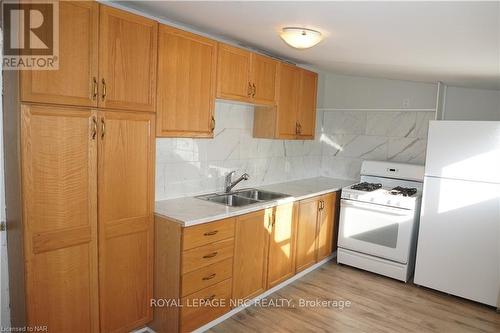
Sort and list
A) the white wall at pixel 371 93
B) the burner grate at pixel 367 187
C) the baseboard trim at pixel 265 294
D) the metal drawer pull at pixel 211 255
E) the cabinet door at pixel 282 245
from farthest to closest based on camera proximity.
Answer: the white wall at pixel 371 93
the burner grate at pixel 367 187
the cabinet door at pixel 282 245
the baseboard trim at pixel 265 294
the metal drawer pull at pixel 211 255

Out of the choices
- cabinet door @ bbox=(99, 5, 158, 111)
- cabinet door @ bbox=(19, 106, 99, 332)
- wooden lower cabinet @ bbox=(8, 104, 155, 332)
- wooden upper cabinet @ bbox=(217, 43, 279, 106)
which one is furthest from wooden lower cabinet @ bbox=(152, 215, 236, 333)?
wooden upper cabinet @ bbox=(217, 43, 279, 106)

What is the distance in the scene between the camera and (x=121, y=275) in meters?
2.27

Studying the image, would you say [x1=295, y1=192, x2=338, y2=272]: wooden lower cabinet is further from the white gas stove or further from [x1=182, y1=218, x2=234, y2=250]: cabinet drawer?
[x1=182, y1=218, x2=234, y2=250]: cabinet drawer

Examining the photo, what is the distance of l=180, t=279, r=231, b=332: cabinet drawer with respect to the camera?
7.79ft

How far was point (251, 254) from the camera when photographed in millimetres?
2863

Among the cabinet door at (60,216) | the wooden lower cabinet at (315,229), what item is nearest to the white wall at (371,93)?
the wooden lower cabinet at (315,229)

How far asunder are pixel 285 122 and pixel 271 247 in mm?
1276

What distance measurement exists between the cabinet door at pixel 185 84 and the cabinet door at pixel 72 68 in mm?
478

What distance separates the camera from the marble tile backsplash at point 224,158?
9.36 ft

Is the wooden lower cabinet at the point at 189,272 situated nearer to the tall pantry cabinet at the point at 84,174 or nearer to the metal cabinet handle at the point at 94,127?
the tall pantry cabinet at the point at 84,174

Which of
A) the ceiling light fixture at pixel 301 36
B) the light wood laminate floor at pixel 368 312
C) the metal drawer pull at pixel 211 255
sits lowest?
the light wood laminate floor at pixel 368 312

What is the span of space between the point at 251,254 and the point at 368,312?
1.13 meters

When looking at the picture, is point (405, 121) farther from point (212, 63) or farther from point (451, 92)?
point (212, 63)

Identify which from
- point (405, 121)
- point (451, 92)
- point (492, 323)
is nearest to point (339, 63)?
point (405, 121)
